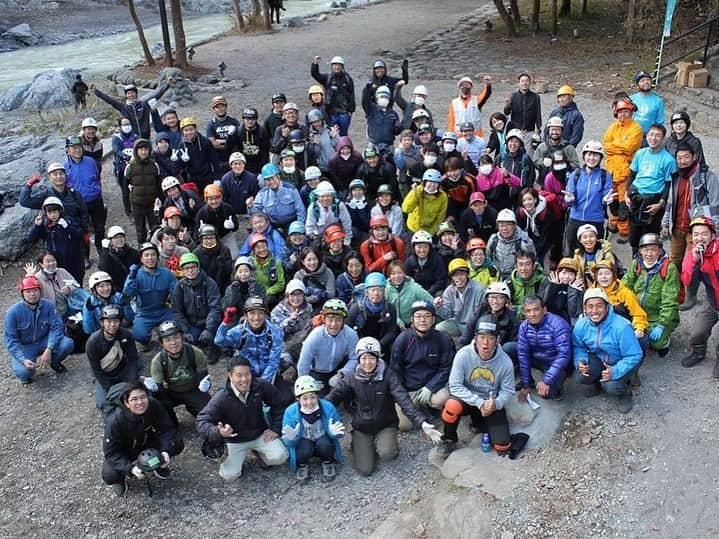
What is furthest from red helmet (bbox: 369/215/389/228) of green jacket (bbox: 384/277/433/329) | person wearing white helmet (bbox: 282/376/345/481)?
person wearing white helmet (bbox: 282/376/345/481)

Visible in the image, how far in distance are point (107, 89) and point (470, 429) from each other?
20.2 metres

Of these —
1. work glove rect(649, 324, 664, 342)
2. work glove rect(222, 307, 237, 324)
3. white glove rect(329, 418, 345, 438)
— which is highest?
work glove rect(222, 307, 237, 324)

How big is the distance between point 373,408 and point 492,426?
1186 millimetres

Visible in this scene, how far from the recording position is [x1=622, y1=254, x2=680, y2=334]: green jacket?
7387 millimetres

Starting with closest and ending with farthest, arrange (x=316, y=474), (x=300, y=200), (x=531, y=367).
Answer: (x=316, y=474) < (x=531, y=367) < (x=300, y=200)

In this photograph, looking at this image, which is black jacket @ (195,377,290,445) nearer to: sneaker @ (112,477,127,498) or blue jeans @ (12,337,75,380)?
sneaker @ (112,477,127,498)

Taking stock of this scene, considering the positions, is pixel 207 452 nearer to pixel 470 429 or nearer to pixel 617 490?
pixel 470 429

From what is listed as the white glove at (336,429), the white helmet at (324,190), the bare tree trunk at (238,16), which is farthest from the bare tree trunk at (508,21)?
the white glove at (336,429)

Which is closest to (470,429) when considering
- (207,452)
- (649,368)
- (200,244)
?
(649,368)

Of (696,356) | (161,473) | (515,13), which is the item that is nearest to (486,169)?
(696,356)

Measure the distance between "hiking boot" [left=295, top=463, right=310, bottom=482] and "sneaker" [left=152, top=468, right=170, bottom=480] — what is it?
1.27 m

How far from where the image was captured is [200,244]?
30.5ft

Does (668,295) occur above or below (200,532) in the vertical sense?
above

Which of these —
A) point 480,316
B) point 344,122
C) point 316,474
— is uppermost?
point 344,122
